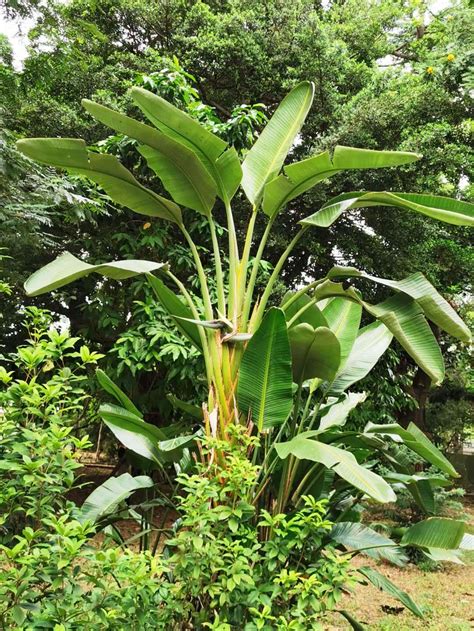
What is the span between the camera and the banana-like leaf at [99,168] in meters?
2.12

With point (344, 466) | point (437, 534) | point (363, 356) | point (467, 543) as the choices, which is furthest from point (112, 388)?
point (467, 543)

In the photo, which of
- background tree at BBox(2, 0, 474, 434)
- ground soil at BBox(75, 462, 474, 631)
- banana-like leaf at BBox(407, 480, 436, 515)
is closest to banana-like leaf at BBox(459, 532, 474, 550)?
banana-like leaf at BBox(407, 480, 436, 515)

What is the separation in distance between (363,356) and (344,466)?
1033 mm

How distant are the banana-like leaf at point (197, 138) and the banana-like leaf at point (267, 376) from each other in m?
0.82

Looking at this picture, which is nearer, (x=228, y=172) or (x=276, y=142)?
(x=228, y=172)

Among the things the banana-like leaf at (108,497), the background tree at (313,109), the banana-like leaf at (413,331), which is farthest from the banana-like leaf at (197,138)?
the background tree at (313,109)

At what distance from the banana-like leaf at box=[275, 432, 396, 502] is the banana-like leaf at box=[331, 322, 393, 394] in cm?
76

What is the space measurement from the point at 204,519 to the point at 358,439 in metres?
1.03

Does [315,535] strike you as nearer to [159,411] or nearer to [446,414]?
[159,411]

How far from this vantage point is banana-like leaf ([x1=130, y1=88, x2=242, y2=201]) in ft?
7.25

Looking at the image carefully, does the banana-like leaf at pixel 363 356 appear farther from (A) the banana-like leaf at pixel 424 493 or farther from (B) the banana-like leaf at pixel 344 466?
(B) the banana-like leaf at pixel 344 466

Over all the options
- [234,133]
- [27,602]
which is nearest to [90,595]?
[27,602]

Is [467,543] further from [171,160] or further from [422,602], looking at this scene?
[171,160]

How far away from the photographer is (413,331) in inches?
77.5
